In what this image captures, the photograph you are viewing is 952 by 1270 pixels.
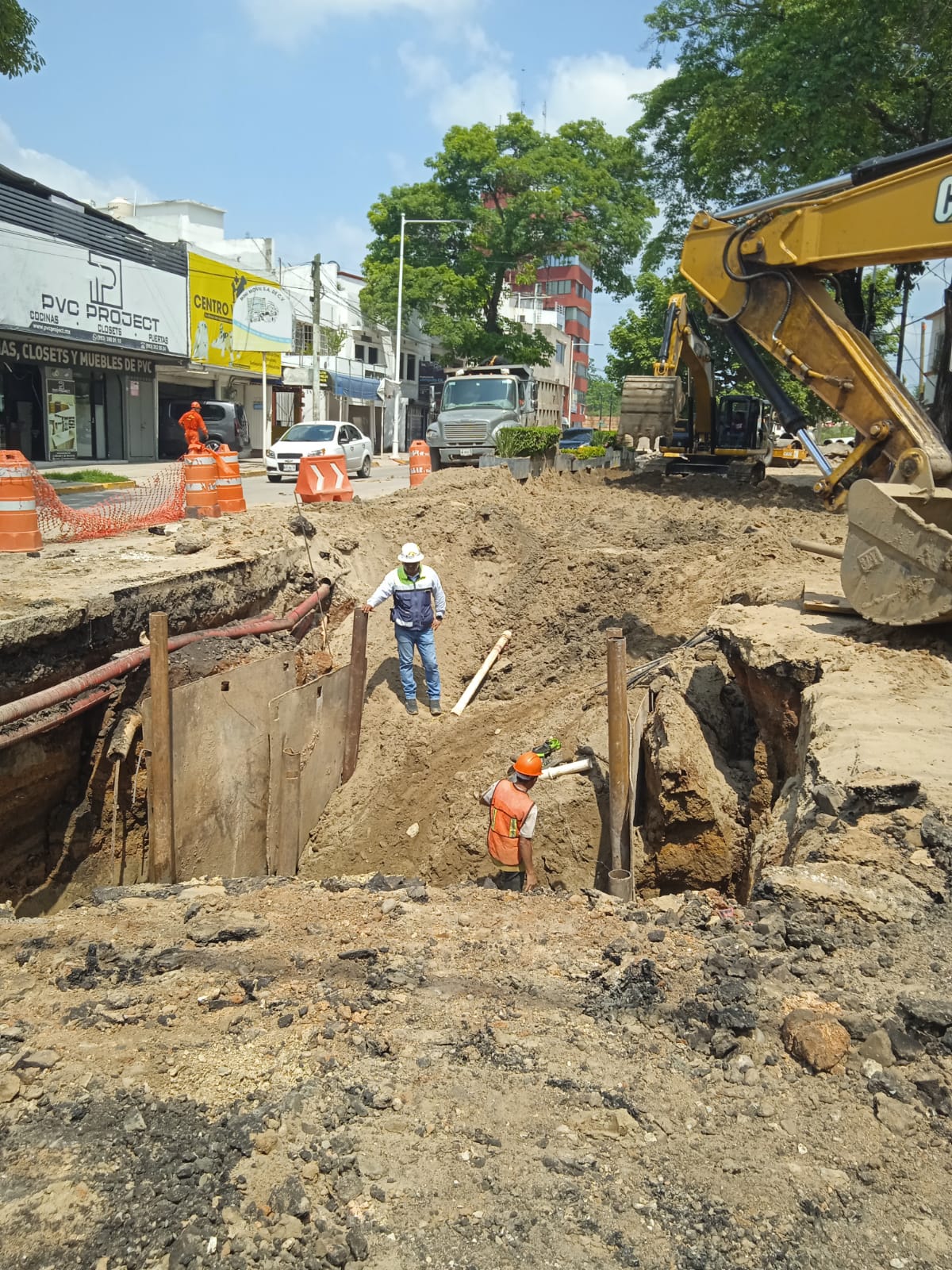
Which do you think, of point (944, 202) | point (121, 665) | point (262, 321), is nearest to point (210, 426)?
point (262, 321)

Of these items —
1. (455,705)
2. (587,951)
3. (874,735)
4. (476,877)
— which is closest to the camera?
(587,951)

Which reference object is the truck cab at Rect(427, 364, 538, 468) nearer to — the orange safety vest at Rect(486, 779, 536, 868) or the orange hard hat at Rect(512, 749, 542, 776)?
the orange hard hat at Rect(512, 749, 542, 776)

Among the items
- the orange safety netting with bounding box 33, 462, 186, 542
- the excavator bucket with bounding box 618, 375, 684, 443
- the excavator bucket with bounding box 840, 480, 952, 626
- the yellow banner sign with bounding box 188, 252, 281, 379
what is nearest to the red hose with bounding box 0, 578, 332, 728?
the orange safety netting with bounding box 33, 462, 186, 542

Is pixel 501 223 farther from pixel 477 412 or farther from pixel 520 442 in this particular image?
pixel 520 442

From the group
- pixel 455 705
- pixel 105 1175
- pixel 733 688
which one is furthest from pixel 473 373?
pixel 105 1175

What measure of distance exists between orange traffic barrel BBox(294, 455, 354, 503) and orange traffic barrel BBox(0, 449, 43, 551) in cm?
480

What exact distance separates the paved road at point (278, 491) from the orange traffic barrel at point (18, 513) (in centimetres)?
567

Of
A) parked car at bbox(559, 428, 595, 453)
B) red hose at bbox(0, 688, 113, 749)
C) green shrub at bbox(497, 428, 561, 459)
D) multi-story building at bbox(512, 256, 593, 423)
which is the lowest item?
red hose at bbox(0, 688, 113, 749)

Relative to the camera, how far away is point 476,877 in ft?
26.9

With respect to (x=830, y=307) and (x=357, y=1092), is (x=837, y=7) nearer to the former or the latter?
(x=830, y=307)

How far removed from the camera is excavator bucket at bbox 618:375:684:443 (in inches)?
620

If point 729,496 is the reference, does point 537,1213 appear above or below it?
below

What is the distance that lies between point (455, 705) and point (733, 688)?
3293 mm

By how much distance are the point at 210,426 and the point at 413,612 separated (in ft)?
72.0
